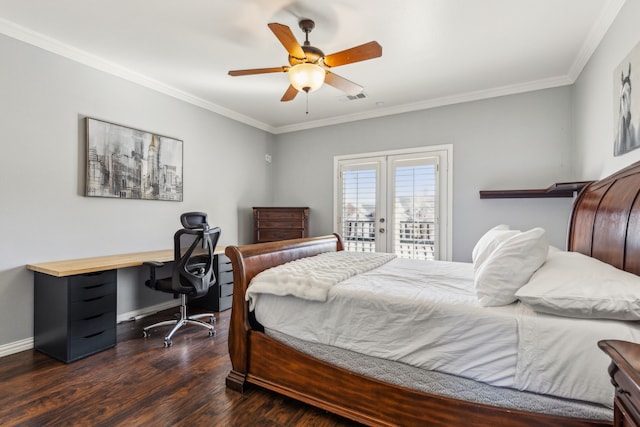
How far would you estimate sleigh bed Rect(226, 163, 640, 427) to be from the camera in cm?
126

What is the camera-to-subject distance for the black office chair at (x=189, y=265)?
2.74m

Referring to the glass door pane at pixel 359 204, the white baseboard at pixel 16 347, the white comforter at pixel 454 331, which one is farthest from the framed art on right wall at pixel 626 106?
the white baseboard at pixel 16 347

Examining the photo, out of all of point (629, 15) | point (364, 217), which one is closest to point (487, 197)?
point (364, 217)

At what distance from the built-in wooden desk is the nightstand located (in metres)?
3.13

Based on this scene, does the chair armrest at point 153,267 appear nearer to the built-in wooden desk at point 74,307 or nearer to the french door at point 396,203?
the built-in wooden desk at point 74,307

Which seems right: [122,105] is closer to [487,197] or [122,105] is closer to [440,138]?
[440,138]

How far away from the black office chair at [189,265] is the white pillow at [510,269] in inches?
89.2

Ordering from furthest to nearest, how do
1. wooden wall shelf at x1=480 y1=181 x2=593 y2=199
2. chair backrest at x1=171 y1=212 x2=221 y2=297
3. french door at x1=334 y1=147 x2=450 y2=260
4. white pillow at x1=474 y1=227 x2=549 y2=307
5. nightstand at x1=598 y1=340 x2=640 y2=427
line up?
french door at x1=334 y1=147 x2=450 y2=260 → wooden wall shelf at x1=480 y1=181 x2=593 y2=199 → chair backrest at x1=171 y1=212 x2=221 y2=297 → white pillow at x1=474 y1=227 x2=549 y2=307 → nightstand at x1=598 y1=340 x2=640 y2=427

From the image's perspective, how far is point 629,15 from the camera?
2064 millimetres

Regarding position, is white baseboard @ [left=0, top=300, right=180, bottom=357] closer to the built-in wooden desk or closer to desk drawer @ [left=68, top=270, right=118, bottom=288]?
the built-in wooden desk

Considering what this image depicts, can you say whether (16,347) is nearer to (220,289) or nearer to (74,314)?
(74,314)

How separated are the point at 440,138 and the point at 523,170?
1.06 metres

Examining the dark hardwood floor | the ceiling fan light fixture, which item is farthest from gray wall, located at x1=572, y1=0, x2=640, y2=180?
the dark hardwood floor

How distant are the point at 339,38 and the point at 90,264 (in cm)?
295
